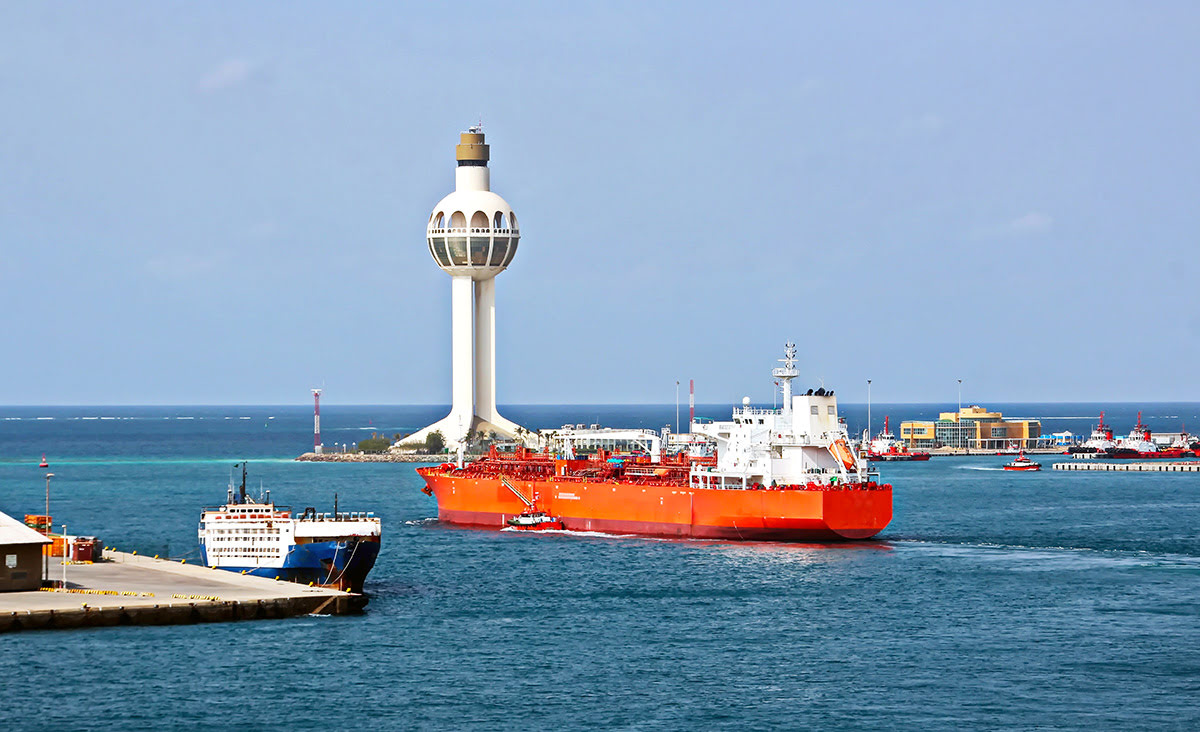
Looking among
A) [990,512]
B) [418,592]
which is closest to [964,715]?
[418,592]

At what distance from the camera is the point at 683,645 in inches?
1881

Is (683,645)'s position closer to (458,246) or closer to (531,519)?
(531,519)

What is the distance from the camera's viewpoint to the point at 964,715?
38.9 meters

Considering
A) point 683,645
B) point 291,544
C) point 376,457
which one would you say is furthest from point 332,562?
point 376,457

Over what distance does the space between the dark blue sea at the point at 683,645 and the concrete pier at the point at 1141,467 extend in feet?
216

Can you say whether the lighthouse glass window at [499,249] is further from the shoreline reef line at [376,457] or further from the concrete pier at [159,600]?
the concrete pier at [159,600]

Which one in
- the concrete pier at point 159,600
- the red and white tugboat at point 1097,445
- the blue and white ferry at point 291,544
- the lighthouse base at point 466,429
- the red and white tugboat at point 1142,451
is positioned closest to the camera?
the concrete pier at point 159,600

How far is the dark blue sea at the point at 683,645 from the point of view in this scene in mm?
39125

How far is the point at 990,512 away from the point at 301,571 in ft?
160

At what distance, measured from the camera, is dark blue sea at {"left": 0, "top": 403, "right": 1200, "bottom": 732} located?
39125 mm

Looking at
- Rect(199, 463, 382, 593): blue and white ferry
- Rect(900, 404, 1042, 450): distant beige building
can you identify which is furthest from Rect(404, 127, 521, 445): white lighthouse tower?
Rect(199, 463, 382, 593): blue and white ferry

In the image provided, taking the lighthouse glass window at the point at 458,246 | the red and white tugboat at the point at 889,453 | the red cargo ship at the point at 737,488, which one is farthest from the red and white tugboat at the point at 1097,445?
the red cargo ship at the point at 737,488

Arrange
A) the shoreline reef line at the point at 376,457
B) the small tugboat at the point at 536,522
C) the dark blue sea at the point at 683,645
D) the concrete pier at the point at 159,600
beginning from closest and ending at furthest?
the dark blue sea at the point at 683,645 < the concrete pier at the point at 159,600 < the small tugboat at the point at 536,522 < the shoreline reef line at the point at 376,457

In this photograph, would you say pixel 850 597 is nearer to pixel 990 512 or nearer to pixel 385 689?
pixel 385 689
